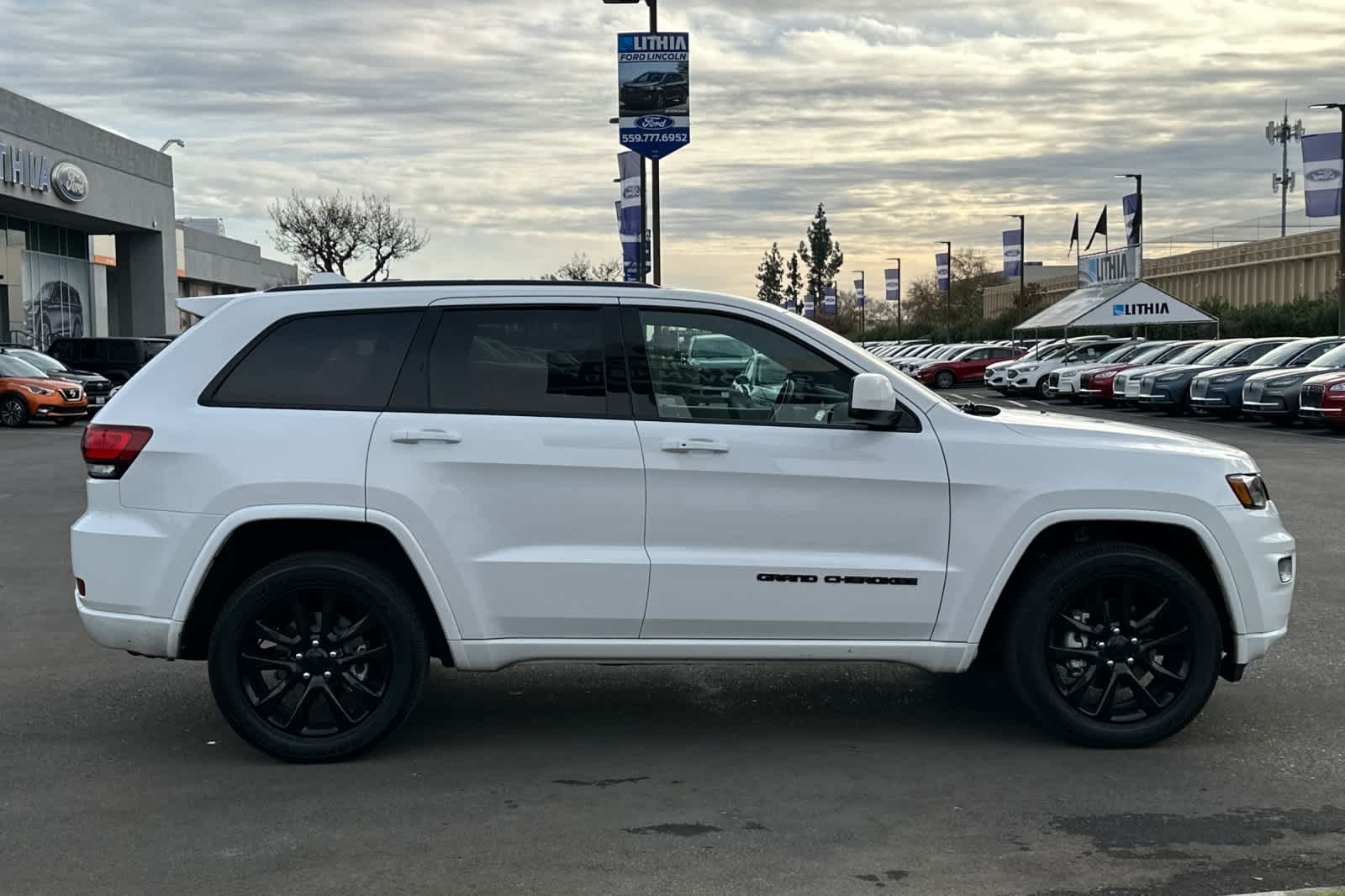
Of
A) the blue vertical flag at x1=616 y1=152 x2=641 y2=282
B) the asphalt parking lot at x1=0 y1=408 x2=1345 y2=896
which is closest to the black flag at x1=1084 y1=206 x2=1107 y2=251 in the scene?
the blue vertical flag at x1=616 y1=152 x2=641 y2=282

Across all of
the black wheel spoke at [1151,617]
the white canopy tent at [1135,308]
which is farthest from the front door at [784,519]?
the white canopy tent at [1135,308]

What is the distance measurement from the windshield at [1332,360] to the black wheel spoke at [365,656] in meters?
24.1

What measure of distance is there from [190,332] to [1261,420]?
85.7 ft

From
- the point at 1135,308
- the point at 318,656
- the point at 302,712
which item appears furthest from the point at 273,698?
the point at 1135,308

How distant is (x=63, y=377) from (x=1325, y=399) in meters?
23.6

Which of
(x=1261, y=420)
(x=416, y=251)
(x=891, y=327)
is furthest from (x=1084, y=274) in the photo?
(x=891, y=327)

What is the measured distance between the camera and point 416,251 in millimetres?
80688

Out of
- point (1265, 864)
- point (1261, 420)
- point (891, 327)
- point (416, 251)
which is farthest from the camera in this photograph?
point (891, 327)

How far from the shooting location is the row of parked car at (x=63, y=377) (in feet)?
92.0

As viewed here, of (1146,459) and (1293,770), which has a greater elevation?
(1146,459)

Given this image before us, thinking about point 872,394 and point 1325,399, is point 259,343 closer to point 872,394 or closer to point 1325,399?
point 872,394

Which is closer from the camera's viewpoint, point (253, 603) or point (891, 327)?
point (253, 603)

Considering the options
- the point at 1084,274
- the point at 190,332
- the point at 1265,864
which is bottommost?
the point at 1265,864

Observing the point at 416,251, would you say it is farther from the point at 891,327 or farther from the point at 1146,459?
the point at 1146,459
